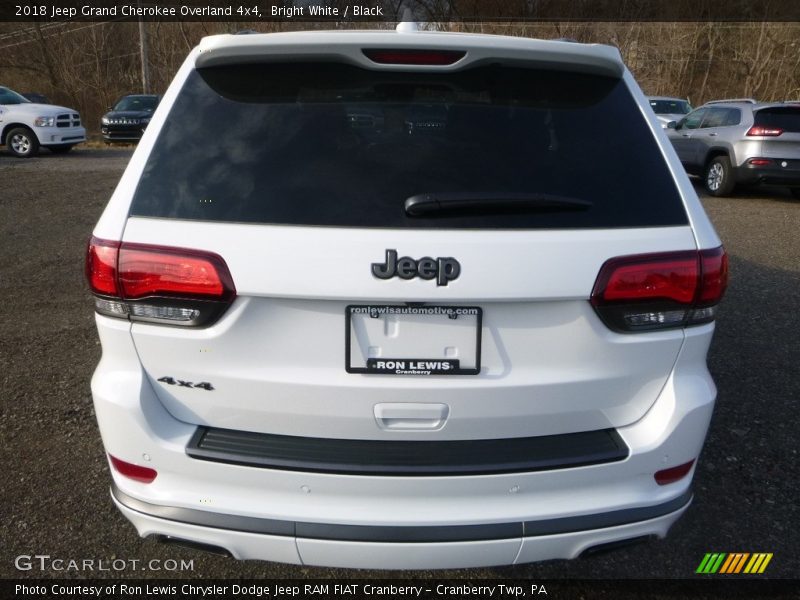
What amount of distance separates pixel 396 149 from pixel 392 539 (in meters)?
1.18

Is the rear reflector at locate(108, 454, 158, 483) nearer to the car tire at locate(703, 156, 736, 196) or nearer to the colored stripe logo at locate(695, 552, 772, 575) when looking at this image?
the colored stripe logo at locate(695, 552, 772, 575)

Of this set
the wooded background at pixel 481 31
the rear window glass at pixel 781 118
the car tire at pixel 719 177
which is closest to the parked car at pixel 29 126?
the wooded background at pixel 481 31

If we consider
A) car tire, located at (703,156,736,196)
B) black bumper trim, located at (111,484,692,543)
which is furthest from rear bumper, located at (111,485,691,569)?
car tire, located at (703,156,736,196)

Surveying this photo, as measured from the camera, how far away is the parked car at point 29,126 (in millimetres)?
17375

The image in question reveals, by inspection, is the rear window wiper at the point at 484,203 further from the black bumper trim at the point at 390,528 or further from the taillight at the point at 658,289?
the black bumper trim at the point at 390,528

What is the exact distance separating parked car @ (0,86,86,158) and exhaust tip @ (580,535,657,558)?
768 inches

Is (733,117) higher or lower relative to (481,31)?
higher

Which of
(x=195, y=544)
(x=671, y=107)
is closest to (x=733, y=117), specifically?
(x=671, y=107)

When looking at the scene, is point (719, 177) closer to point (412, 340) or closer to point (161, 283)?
point (412, 340)

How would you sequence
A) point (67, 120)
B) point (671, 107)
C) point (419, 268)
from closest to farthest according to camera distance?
point (419, 268)
point (67, 120)
point (671, 107)

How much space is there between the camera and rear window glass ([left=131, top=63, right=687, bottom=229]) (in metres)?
1.86

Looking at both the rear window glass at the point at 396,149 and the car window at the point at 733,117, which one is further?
the car window at the point at 733,117

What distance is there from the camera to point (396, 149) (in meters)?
1.97

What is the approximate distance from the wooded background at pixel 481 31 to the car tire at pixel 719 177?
71.7ft
